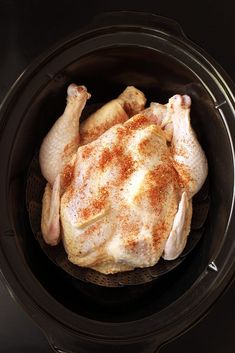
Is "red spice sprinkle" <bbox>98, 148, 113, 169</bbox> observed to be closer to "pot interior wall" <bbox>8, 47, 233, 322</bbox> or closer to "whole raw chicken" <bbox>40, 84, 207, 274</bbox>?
"whole raw chicken" <bbox>40, 84, 207, 274</bbox>

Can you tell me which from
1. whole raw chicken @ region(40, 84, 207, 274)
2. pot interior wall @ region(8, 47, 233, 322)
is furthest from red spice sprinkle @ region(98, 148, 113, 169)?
pot interior wall @ region(8, 47, 233, 322)

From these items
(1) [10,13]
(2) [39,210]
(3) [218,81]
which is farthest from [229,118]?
(1) [10,13]

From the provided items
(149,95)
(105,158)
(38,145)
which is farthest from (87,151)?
(149,95)

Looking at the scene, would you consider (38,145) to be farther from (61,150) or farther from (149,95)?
(149,95)

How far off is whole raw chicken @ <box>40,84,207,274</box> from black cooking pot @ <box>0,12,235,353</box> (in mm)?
51

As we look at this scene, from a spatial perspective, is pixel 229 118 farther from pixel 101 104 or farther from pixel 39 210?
pixel 39 210

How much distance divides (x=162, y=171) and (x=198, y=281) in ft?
0.84

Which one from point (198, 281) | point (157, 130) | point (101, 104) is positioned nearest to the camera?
point (198, 281)

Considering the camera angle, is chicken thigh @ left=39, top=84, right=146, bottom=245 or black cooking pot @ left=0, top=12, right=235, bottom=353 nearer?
black cooking pot @ left=0, top=12, right=235, bottom=353

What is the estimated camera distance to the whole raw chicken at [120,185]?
123 cm

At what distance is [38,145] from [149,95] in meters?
0.31

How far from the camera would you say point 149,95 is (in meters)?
1.41

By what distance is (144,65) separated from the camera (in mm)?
1306

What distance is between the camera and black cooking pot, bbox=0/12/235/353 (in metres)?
1.15
